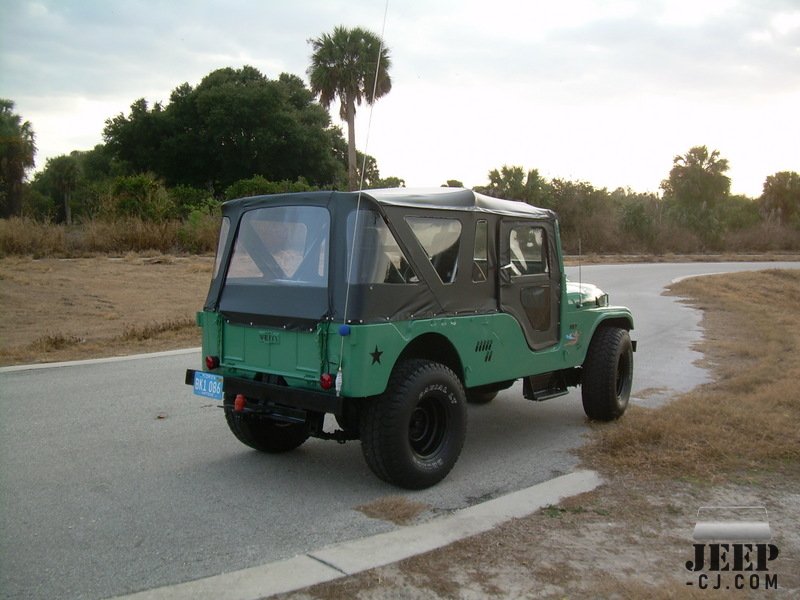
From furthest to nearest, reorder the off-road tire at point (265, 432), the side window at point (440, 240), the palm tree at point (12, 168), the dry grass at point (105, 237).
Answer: the palm tree at point (12, 168), the dry grass at point (105, 237), the off-road tire at point (265, 432), the side window at point (440, 240)

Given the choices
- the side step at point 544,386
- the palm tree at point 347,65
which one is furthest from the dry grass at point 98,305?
the palm tree at point 347,65

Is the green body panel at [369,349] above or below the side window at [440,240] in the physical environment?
below

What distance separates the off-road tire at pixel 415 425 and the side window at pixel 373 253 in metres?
0.62

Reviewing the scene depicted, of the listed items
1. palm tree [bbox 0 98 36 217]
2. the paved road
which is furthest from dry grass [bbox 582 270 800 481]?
palm tree [bbox 0 98 36 217]

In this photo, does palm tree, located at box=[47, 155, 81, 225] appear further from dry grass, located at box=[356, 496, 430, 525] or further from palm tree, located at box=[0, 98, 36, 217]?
dry grass, located at box=[356, 496, 430, 525]

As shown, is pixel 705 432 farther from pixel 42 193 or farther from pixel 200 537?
pixel 42 193

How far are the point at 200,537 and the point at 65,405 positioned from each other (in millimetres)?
3835

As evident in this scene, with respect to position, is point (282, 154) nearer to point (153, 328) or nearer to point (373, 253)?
point (153, 328)

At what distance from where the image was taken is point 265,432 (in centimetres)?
632

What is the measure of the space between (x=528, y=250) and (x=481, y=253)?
696 millimetres

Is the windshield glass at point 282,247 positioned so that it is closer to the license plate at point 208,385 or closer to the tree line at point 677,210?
the license plate at point 208,385

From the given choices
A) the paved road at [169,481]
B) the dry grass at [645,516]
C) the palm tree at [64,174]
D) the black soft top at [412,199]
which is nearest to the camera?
the dry grass at [645,516]

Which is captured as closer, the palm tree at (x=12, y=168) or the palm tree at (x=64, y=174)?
the palm tree at (x=12, y=168)

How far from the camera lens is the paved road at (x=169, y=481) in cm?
429
